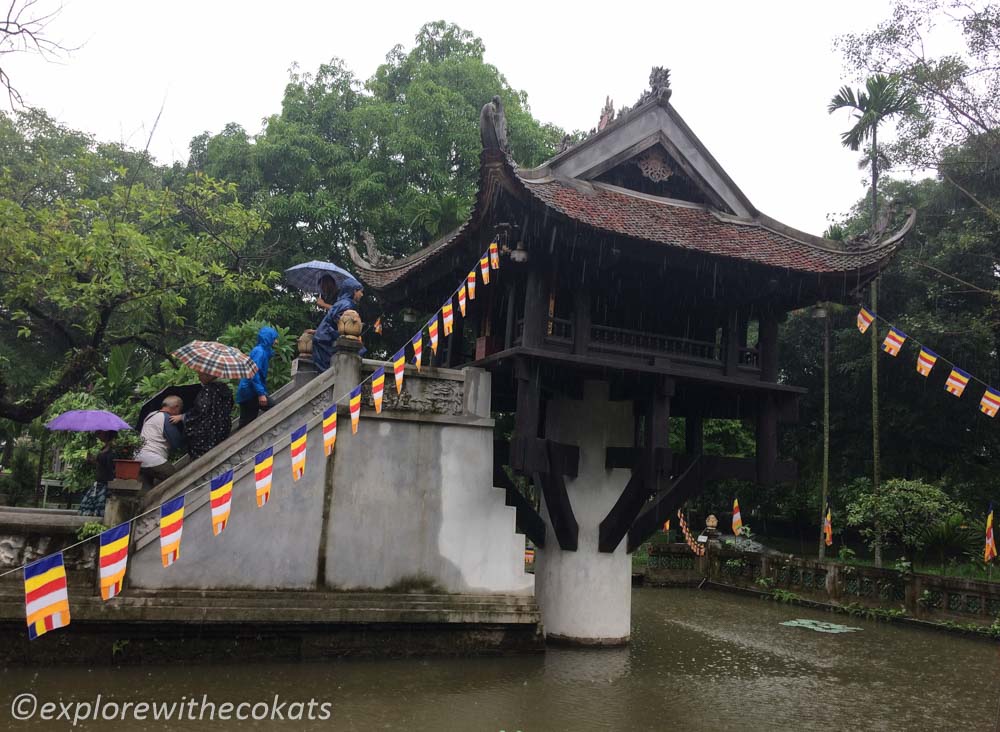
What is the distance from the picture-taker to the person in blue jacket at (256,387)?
9.81m

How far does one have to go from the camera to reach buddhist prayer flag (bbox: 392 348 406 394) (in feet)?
30.7

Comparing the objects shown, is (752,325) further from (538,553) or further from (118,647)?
(118,647)

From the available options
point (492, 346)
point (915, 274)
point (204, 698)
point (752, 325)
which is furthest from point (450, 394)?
point (752, 325)

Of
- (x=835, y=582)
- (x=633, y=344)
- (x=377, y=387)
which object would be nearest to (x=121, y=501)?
(x=377, y=387)

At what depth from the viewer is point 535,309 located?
33.6ft

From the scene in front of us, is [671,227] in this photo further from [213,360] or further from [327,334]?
[213,360]

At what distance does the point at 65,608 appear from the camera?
569 cm

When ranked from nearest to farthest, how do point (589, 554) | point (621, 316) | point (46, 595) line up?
1. point (46, 595)
2. point (589, 554)
3. point (621, 316)

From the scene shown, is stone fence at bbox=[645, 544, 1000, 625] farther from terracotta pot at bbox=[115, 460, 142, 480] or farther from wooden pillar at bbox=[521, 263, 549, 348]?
terracotta pot at bbox=[115, 460, 142, 480]

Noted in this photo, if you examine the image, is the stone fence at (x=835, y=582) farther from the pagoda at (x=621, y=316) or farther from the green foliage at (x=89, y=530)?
the green foliage at (x=89, y=530)

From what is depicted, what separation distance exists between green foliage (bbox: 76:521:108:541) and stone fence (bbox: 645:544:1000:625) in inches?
539

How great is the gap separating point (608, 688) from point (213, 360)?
19.2 ft

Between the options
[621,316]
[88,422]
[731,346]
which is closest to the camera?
[88,422]

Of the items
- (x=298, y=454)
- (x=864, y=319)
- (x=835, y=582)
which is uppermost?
(x=864, y=319)
